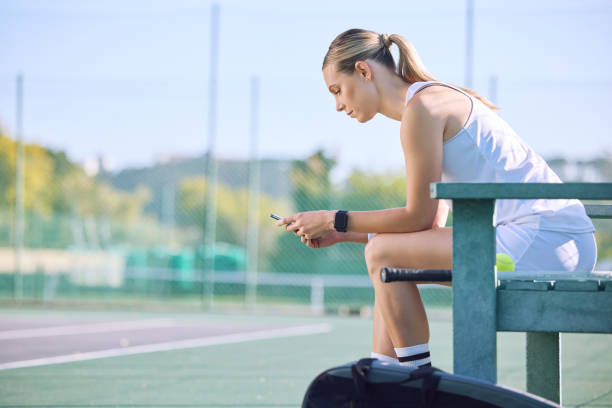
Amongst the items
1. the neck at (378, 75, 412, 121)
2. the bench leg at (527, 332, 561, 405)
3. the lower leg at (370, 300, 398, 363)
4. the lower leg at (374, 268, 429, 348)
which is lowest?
the bench leg at (527, 332, 561, 405)

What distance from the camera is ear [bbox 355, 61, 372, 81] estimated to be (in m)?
2.01

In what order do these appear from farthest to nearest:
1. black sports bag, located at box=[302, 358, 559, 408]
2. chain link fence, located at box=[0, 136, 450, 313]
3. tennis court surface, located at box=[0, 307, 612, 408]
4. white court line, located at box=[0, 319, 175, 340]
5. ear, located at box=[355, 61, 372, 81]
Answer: chain link fence, located at box=[0, 136, 450, 313] < white court line, located at box=[0, 319, 175, 340] < tennis court surface, located at box=[0, 307, 612, 408] < ear, located at box=[355, 61, 372, 81] < black sports bag, located at box=[302, 358, 559, 408]

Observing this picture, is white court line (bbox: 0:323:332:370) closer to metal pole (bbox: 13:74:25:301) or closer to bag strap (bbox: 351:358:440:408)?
bag strap (bbox: 351:358:440:408)

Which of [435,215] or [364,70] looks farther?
[364,70]

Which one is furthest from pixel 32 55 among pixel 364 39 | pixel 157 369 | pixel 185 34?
pixel 364 39

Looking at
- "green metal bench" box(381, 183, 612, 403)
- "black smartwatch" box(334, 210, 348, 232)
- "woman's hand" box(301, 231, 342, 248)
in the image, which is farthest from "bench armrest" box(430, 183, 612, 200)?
"woman's hand" box(301, 231, 342, 248)

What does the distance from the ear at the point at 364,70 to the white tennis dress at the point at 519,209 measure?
195 mm

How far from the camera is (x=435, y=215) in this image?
1.85 m

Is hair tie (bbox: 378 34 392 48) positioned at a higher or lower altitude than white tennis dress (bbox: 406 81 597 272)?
higher

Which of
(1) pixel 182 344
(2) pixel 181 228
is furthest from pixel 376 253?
(2) pixel 181 228

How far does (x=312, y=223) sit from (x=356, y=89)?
0.37 m

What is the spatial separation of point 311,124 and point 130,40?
2669 mm

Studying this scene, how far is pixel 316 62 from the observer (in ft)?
31.0

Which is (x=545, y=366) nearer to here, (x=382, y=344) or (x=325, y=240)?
(x=382, y=344)
